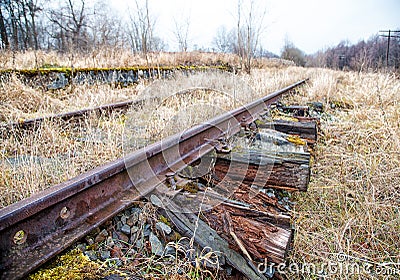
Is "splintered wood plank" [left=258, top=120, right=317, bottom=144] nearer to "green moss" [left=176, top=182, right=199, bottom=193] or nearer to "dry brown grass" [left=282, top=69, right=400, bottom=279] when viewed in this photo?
"dry brown grass" [left=282, top=69, right=400, bottom=279]

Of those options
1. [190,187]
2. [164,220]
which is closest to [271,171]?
[190,187]

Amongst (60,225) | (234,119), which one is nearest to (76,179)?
(60,225)

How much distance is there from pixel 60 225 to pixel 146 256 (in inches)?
17.6

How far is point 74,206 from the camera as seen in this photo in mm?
1523

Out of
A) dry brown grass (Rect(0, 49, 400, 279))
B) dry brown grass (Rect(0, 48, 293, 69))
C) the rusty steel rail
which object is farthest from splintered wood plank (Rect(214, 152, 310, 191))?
dry brown grass (Rect(0, 48, 293, 69))

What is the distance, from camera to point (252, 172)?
2.13 metres

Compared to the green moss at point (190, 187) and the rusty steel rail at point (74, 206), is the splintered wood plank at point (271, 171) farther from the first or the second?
the rusty steel rail at point (74, 206)

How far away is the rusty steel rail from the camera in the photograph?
123cm

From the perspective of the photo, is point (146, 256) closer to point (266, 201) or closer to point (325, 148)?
point (266, 201)

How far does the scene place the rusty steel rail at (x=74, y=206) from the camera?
4.05 feet

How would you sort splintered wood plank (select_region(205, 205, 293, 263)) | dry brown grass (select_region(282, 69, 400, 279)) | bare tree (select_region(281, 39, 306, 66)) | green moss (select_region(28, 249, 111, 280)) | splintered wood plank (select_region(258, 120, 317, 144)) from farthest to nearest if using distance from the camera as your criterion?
1. bare tree (select_region(281, 39, 306, 66))
2. splintered wood plank (select_region(258, 120, 317, 144))
3. dry brown grass (select_region(282, 69, 400, 279))
4. splintered wood plank (select_region(205, 205, 293, 263))
5. green moss (select_region(28, 249, 111, 280))

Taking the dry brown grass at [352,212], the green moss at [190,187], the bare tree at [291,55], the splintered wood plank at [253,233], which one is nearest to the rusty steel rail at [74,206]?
the green moss at [190,187]

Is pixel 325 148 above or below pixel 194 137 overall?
below

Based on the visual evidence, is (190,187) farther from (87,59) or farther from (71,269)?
(87,59)
